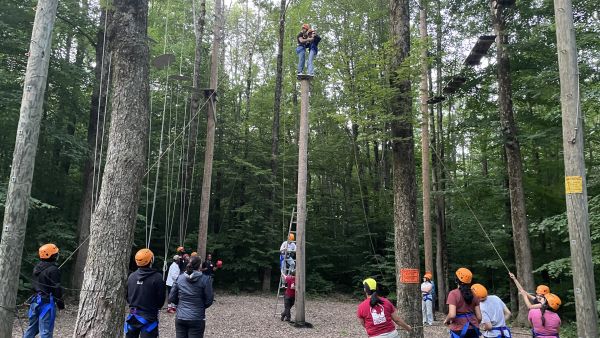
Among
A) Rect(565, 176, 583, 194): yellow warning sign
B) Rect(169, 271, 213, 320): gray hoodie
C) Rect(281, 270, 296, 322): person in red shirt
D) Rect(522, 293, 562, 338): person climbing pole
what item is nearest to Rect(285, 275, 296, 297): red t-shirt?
Rect(281, 270, 296, 322): person in red shirt

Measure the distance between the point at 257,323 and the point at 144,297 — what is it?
6.09 metres

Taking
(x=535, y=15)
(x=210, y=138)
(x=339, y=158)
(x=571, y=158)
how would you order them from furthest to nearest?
1. (x=339, y=158)
2. (x=210, y=138)
3. (x=535, y=15)
4. (x=571, y=158)

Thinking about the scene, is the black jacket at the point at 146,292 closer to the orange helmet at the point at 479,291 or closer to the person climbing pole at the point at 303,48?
the orange helmet at the point at 479,291

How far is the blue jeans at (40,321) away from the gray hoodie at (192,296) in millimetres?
2072

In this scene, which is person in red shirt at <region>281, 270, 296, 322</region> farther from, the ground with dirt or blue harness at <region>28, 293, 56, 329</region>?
blue harness at <region>28, 293, 56, 329</region>

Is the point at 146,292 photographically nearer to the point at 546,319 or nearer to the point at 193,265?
the point at 193,265

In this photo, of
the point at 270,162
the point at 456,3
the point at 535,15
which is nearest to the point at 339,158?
the point at 270,162

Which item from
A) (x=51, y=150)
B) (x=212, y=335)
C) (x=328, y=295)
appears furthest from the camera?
(x=328, y=295)

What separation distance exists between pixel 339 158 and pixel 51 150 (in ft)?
44.9

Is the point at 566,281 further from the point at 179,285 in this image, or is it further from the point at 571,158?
the point at 179,285

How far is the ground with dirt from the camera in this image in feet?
29.6

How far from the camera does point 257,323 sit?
34.2ft

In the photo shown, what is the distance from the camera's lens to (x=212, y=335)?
A: 8773 mm

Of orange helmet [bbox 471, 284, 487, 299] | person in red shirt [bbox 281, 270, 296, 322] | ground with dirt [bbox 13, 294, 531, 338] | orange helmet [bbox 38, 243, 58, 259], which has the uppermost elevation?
orange helmet [bbox 38, 243, 58, 259]
